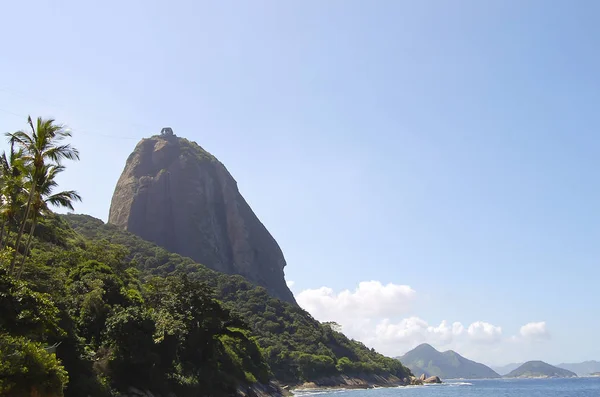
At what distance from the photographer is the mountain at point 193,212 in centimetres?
16488

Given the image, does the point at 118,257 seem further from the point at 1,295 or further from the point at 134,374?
the point at 1,295

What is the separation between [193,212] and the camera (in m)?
168

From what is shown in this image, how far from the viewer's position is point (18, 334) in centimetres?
1716

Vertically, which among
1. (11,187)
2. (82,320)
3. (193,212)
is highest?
(193,212)

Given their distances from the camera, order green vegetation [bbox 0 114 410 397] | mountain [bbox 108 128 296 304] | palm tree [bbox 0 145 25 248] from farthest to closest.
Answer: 1. mountain [bbox 108 128 296 304]
2. palm tree [bbox 0 145 25 248]
3. green vegetation [bbox 0 114 410 397]

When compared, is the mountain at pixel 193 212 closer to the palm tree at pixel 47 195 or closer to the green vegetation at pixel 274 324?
the green vegetation at pixel 274 324

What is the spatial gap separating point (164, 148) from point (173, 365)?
148914 mm

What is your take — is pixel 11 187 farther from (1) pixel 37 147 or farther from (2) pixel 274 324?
(2) pixel 274 324

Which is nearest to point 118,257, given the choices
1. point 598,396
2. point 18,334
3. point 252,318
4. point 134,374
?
point 134,374

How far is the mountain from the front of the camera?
16488 cm

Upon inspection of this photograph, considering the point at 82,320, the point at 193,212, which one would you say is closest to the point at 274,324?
the point at 193,212

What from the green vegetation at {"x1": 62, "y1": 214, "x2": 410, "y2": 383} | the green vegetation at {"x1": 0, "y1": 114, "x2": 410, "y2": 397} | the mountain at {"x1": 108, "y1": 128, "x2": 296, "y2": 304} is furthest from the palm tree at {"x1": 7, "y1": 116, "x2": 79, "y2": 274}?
the mountain at {"x1": 108, "y1": 128, "x2": 296, "y2": 304}

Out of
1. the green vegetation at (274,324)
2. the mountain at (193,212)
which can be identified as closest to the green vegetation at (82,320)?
the green vegetation at (274,324)

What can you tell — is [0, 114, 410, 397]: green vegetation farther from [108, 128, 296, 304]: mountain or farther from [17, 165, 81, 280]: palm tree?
[108, 128, 296, 304]: mountain
